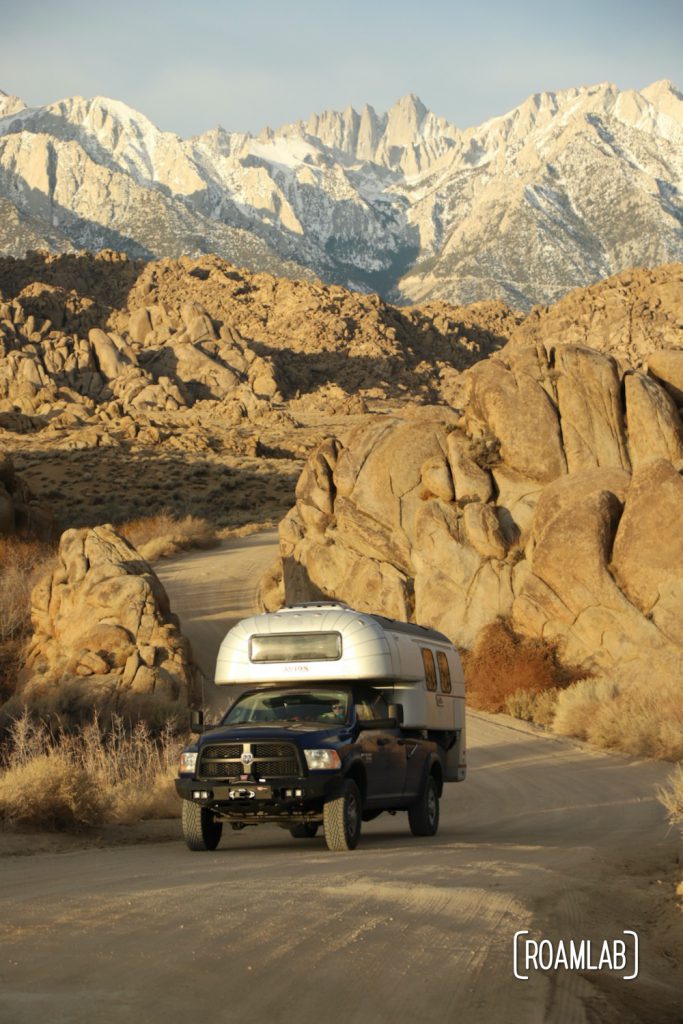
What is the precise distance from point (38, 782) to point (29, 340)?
8975 cm

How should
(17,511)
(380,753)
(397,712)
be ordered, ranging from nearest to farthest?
1. (380,753)
2. (397,712)
3. (17,511)

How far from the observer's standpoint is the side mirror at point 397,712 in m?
15.6

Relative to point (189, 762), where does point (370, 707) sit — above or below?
above

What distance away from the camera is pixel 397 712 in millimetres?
15672

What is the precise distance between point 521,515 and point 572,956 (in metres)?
25.2

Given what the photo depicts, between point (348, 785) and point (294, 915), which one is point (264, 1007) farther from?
point (348, 785)

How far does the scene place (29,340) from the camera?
102000mm

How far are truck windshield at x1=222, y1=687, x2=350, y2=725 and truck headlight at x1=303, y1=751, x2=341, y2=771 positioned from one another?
0.81 metres

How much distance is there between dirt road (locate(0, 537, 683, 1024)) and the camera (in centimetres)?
737

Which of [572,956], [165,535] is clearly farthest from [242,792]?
[165,535]

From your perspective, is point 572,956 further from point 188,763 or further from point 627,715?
point 627,715

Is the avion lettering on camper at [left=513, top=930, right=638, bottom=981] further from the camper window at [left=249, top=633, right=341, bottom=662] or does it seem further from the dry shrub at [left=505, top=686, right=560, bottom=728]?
the dry shrub at [left=505, top=686, right=560, bottom=728]

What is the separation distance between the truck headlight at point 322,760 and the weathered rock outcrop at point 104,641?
11.6m

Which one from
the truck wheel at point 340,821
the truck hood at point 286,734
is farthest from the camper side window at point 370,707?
the truck wheel at point 340,821
